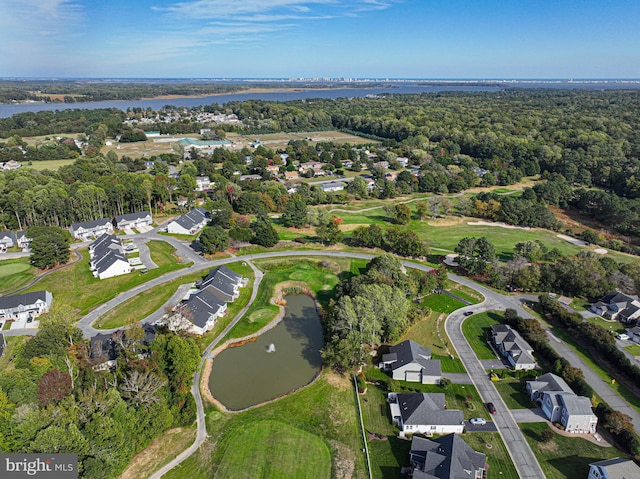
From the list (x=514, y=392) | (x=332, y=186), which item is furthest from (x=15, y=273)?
(x=332, y=186)

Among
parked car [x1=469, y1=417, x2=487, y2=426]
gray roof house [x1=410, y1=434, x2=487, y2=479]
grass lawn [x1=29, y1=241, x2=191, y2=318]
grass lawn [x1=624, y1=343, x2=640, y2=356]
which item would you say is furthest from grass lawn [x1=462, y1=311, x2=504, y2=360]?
grass lawn [x1=29, y1=241, x2=191, y2=318]

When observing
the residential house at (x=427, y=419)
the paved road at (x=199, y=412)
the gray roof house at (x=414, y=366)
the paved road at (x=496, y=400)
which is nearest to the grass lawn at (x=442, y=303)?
the paved road at (x=496, y=400)

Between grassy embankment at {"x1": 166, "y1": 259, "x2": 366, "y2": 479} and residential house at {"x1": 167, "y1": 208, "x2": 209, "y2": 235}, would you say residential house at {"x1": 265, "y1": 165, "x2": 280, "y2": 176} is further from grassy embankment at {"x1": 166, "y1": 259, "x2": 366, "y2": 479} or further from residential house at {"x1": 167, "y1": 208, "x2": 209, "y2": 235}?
grassy embankment at {"x1": 166, "y1": 259, "x2": 366, "y2": 479}

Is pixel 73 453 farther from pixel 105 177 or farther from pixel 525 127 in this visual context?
pixel 525 127

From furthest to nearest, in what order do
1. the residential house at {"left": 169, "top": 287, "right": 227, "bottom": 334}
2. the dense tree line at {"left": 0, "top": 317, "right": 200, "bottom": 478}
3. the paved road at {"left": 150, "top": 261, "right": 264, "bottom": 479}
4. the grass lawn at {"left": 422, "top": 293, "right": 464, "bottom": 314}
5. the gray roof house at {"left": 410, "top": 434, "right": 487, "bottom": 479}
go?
1. the grass lawn at {"left": 422, "top": 293, "right": 464, "bottom": 314}
2. the residential house at {"left": 169, "top": 287, "right": 227, "bottom": 334}
3. the paved road at {"left": 150, "top": 261, "right": 264, "bottom": 479}
4. the gray roof house at {"left": 410, "top": 434, "right": 487, "bottom": 479}
5. the dense tree line at {"left": 0, "top": 317, "right": 200, "bottom": 478}

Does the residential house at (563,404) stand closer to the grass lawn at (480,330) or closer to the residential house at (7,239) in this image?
the grass lawn at (480,330)
